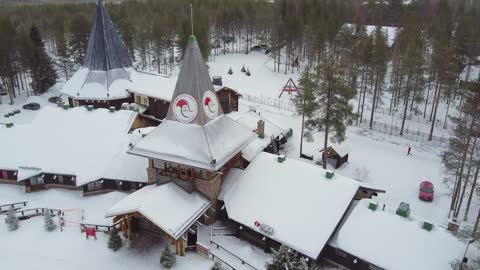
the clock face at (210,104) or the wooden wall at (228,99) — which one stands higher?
the clock face at (210,104)

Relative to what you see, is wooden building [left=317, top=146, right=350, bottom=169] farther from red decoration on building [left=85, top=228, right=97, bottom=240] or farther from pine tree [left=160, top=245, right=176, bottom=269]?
red decoration on building [left=85, top=228, right=97, bottom=240]

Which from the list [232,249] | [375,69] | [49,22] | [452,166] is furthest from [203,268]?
[49,22]

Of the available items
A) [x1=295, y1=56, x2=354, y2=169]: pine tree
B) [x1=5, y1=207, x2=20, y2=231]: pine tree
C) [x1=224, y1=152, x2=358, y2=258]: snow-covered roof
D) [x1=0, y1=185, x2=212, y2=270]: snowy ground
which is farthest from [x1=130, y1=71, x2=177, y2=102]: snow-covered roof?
[x1=5, y1=207, x2=20, y2=231]: pine tree

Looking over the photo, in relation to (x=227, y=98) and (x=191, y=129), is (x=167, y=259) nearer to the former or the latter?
(x=191, y=129)

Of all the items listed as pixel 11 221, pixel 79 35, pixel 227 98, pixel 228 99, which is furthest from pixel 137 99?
pixel 79 35

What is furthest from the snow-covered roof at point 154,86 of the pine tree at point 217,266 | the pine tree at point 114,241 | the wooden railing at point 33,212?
the pine tree at point 217,266

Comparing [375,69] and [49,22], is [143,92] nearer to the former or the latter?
[375,69]

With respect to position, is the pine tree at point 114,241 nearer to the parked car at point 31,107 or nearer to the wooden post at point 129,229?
the wooden post at point 129,229

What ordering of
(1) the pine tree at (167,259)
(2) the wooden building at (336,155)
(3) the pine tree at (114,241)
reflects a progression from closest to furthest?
(1) the pine tree at (167,259) < (3) the pine tree at (114,241) < (2) the wooden building at (336,155)
